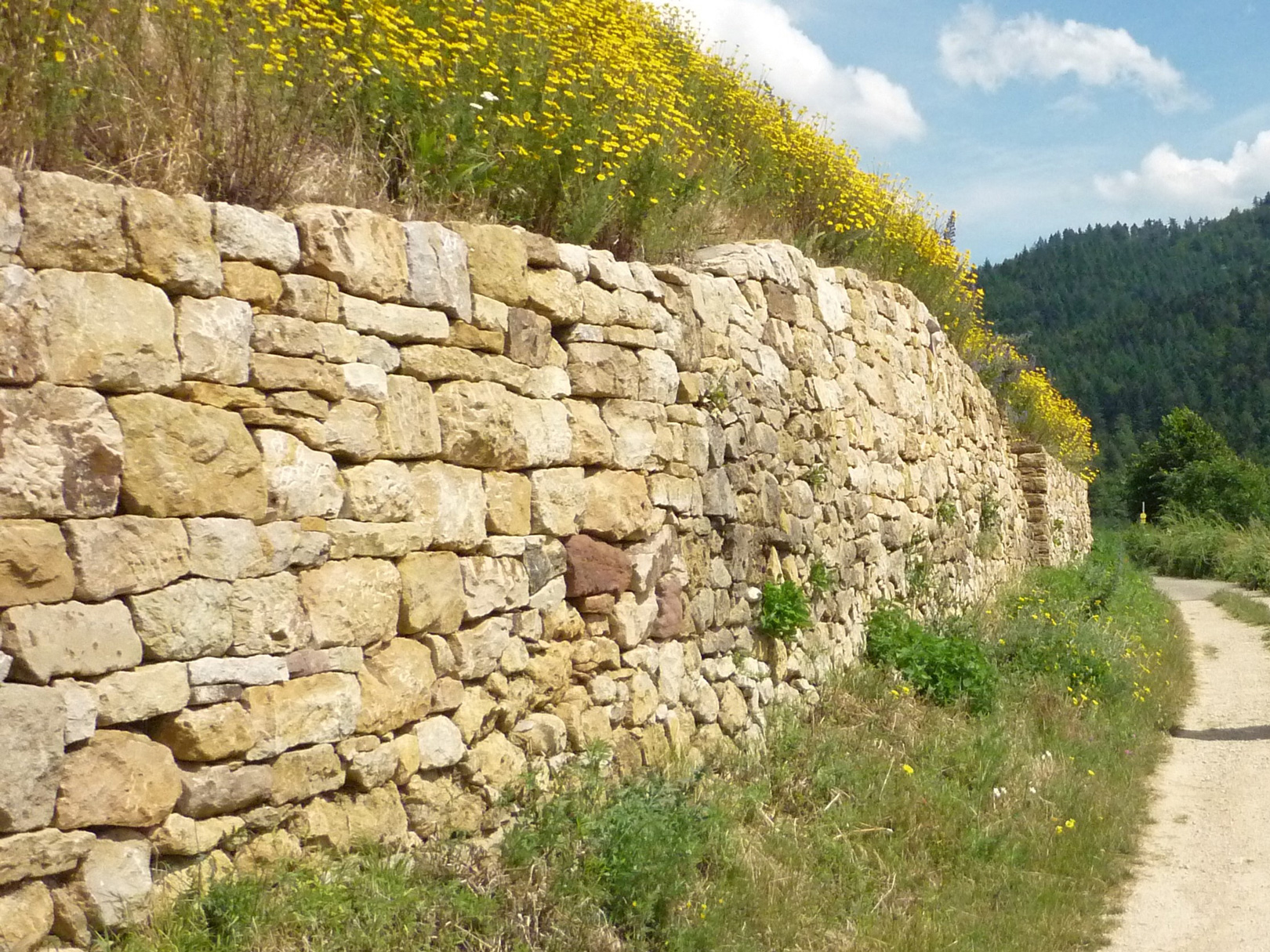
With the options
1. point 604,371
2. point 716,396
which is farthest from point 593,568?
point 716,396

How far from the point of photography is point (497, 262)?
4859mm

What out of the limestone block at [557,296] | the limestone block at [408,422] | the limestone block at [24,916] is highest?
the limestone block at [557,296]

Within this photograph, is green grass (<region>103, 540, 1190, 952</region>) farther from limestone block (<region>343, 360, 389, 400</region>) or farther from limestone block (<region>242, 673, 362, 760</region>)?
limestone block (<region>343, 360, 389, 400</region>)

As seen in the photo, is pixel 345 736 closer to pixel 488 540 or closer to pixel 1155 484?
pixel 488 540

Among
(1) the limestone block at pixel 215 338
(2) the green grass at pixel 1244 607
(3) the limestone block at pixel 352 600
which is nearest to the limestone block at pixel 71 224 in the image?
(1) the limestone block at pixel 215 338

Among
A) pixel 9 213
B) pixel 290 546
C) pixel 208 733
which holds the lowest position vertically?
pixel 208 733

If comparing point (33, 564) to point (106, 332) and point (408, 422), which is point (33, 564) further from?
point (408, 422)

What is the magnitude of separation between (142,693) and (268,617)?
47 centimetres

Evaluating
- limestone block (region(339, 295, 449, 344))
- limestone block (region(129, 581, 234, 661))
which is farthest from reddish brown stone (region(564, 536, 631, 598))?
limestone block (region(129, 581, 234, 661))

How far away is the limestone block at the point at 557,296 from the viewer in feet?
16.7

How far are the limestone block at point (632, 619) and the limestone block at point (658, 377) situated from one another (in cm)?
99

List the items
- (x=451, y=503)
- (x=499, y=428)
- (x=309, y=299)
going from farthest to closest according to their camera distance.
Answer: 1. (x=499, y=428)
2. (x=451, y=503)
3. (x=309, y=299)

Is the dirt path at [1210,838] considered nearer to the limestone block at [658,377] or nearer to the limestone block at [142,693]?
the limestone block at [658,377]

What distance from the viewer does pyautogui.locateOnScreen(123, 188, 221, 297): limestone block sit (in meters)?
3.55
